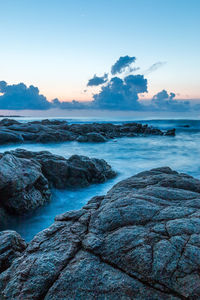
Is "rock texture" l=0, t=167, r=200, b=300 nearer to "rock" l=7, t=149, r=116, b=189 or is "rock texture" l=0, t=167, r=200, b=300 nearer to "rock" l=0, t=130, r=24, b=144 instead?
"rock" l=7, t=149, r=116, b=189

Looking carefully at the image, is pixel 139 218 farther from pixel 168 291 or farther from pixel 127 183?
pixel 127 183

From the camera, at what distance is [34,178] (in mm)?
6184

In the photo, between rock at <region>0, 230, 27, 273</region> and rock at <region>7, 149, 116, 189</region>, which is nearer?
rock at <region>0, 230, 27, 273</region>

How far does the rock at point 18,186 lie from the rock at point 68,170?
145cm

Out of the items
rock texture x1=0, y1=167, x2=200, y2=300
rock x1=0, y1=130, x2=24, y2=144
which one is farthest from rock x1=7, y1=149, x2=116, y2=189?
rock x1=0, y1=130, x2=24, y2=144

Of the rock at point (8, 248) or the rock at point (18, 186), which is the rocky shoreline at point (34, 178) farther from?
the rock at point (8, 248)

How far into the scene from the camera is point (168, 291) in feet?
6.22

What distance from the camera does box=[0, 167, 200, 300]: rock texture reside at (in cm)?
196

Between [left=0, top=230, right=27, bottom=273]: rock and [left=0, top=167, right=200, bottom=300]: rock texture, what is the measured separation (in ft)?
1.39

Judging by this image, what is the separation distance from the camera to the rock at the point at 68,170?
8.02 m

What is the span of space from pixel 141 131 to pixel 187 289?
35442 millimetres

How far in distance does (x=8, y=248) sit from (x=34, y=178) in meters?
3.33

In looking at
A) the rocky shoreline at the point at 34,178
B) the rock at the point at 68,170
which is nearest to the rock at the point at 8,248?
the rocky shoreline at the point at 34,178

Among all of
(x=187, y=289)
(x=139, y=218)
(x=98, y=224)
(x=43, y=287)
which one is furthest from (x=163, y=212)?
(x=43, y=287)
